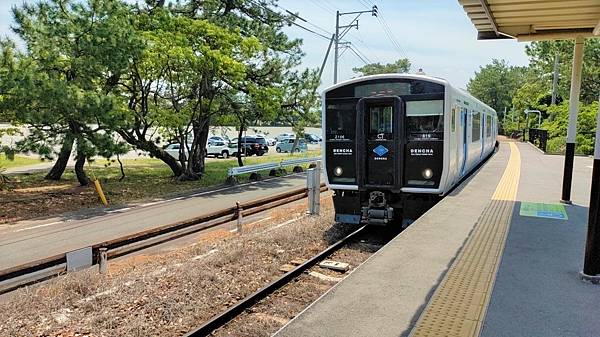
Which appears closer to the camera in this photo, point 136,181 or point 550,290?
point 550,290

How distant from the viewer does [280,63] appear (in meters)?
23.2

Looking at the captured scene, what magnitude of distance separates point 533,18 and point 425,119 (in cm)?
251

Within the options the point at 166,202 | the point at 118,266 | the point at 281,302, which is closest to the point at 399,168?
the point at 281,302

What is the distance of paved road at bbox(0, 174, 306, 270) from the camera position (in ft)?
31.8

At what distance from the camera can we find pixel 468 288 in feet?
14.6

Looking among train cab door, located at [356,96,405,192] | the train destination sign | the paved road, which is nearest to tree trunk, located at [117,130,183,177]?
the paved road

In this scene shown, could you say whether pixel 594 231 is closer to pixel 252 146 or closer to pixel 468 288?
pixel 468 288

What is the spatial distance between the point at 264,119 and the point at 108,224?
38.3 feet

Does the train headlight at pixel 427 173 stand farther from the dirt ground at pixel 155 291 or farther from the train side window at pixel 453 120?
the dirt ground at pixel 155 291

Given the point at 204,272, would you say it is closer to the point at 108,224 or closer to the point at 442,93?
the point at 442,93

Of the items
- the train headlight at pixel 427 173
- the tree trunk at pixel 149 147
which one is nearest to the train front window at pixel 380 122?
the train headlight at pixel 427 173

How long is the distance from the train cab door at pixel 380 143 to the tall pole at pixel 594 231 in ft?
15.1

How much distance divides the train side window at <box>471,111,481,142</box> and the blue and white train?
131 inches

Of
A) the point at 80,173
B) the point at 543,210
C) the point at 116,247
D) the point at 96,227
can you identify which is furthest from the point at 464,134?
the point at 80,173
